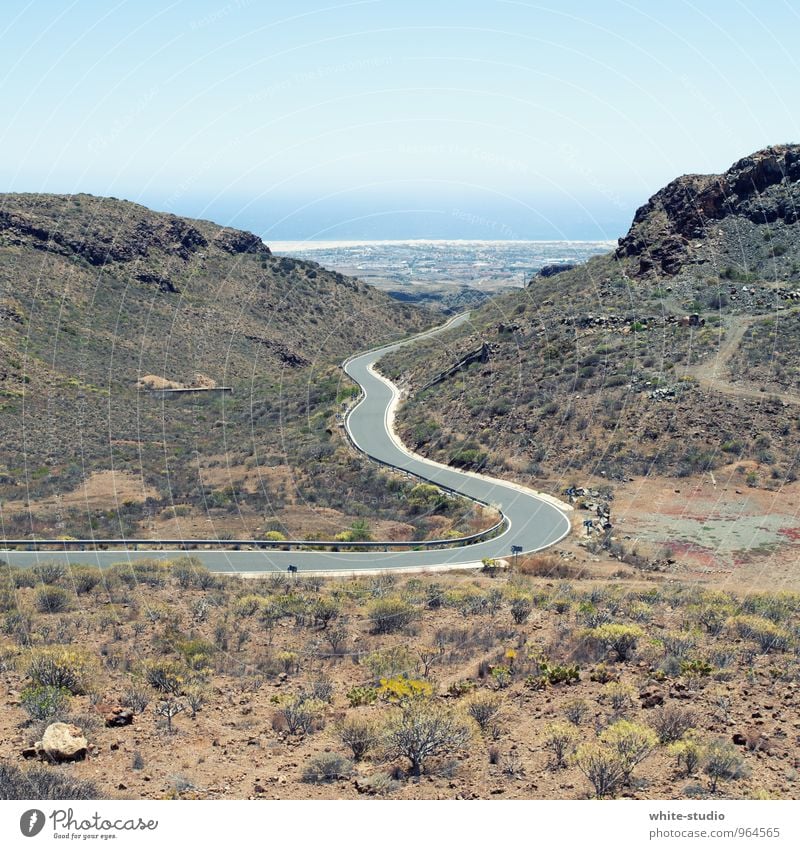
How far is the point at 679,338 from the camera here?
5862 centimetres

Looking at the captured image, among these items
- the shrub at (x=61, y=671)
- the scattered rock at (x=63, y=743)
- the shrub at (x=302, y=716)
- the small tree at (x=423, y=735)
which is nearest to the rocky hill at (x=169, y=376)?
the shrub at (x=61, y=671)

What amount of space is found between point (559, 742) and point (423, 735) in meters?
2.19

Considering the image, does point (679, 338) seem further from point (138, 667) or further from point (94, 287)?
point (94, 287)

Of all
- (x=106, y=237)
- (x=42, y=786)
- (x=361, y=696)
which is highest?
(x=106, y=237)

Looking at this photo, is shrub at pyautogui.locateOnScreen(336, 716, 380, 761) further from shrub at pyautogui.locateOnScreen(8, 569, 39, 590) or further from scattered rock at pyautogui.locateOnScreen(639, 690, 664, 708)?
shrub at pyautogui.locateOnScreen(8, 569, 39, 590)

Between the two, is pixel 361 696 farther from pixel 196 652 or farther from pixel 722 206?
pixel 722 206

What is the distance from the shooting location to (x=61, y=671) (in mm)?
16516

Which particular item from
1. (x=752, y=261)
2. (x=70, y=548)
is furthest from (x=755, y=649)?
(x=752, y=261)

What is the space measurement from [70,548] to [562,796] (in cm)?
2644

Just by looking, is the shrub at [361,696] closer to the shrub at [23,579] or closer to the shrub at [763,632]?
the shrub at [763,632]

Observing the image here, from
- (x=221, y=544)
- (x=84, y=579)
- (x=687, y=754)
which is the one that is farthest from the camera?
(x=221, y=544)

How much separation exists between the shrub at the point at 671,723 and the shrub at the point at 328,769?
5.16 m

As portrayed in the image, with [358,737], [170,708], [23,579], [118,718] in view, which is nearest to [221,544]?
[23,579]

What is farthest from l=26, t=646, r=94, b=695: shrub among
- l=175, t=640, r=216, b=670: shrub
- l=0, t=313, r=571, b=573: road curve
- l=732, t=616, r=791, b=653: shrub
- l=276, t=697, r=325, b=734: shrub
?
l=732, t=616, r=791, b=653: shrub
